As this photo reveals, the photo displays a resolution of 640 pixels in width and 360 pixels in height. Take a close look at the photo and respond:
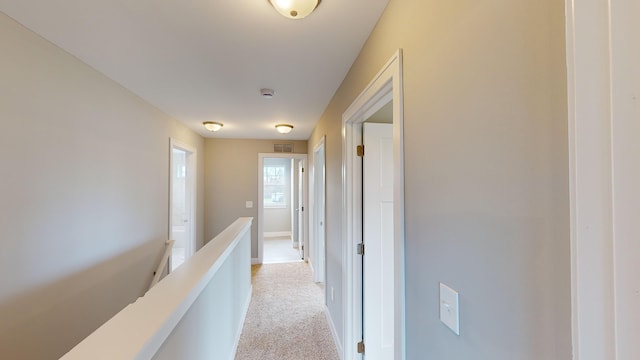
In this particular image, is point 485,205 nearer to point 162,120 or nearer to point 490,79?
point 490,79

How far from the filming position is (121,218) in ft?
7.91

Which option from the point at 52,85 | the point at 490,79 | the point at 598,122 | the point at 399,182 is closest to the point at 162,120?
the point at 52,85

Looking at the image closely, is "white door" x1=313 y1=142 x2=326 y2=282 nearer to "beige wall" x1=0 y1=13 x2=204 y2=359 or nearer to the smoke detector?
the smoke detector

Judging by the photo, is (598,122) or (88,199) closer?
(598,122)

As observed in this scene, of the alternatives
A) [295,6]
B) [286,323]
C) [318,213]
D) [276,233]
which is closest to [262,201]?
[318,213]

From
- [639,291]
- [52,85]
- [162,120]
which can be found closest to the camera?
[639,291]

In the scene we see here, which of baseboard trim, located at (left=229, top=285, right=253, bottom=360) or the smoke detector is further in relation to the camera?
the smoke detector

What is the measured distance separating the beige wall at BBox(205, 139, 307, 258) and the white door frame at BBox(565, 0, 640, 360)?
483 cm

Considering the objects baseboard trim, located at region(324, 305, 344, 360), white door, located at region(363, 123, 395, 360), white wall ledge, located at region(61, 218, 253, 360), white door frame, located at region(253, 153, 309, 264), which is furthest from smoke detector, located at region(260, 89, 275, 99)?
white door frame, located at region(253, 153, 309, 264)

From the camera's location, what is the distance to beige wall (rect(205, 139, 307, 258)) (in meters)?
4.84

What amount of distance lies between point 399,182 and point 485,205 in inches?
17.1

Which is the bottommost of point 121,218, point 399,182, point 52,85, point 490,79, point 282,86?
point 121,218

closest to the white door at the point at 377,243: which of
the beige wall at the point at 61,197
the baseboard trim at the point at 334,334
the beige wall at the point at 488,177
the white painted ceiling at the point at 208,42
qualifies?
the baseboard trim at the point at 334,334

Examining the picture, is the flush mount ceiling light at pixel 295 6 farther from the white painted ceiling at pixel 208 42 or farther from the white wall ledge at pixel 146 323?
the white wall ledge at pixel 146 323
